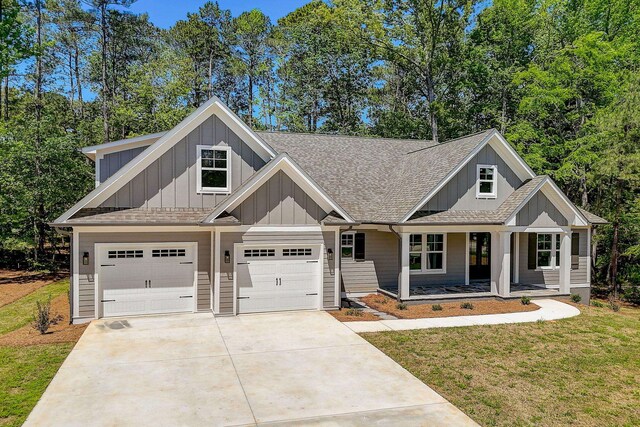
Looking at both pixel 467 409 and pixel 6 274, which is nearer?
pixel 467 409

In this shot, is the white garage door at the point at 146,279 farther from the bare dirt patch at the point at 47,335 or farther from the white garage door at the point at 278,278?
the white garage door at the point at 278,278

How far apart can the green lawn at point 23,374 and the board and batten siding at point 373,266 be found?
9.30 meters

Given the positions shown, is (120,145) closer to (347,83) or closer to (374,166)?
(374,166)

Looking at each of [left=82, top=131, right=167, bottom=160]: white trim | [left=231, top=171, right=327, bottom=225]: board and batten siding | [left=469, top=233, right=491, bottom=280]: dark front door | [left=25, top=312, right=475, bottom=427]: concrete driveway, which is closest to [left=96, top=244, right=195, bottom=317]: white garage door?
[left=25, top=312, right=475, bottom=427]: concrete driveway

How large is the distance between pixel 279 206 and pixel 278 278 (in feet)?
7.34

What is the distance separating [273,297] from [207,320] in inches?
82.2

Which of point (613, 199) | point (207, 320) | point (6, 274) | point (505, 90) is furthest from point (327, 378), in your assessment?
point (505, 90)

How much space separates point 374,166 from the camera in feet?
63.4

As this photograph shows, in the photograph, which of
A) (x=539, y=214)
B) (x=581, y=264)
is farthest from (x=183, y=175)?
(x=581, y=264)

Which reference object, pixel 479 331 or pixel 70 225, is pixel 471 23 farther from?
pixel 70 225

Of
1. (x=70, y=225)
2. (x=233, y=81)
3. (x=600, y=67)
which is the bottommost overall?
(x=70, y=225)

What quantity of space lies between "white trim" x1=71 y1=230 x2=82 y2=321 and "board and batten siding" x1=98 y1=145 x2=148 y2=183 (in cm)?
277

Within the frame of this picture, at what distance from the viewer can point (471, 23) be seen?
32562 millimetres

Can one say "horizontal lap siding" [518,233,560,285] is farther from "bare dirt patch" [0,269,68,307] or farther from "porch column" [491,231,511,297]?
"bare dirt patch" [0,269,68,307]
